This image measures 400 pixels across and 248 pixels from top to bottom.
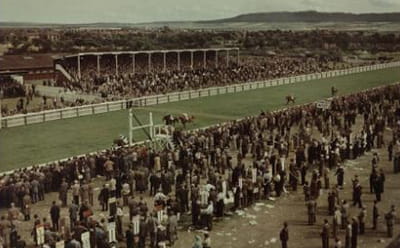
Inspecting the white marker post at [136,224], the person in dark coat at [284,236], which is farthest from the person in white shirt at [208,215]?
the person in dark coat at [284,236]

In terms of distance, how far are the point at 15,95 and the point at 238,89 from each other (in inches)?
647

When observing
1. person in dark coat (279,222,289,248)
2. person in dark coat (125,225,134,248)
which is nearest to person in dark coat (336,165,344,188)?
person in dark coat (279,222,289,248)

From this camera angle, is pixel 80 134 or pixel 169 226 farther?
pixel 80 134

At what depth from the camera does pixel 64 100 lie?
126ft

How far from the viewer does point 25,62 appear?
4497cm

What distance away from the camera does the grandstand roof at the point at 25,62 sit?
43.7m

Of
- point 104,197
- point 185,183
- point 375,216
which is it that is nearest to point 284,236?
point 375,216

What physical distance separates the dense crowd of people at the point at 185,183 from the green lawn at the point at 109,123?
4.33 meters

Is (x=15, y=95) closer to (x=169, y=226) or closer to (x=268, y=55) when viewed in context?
(x=169, y=226)

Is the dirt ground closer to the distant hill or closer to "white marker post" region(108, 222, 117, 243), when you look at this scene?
"white marker post" region(108, 222, 117, 243)

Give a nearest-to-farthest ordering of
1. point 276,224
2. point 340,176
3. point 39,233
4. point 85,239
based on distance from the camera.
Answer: point 85,239 < point 39,233 < point 276,224 < point 340,176

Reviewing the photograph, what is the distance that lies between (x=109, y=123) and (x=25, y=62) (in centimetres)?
1757

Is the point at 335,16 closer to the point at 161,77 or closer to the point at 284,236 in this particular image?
the point at 284,236

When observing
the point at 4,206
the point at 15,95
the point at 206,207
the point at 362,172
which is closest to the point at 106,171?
the point at 4,206
